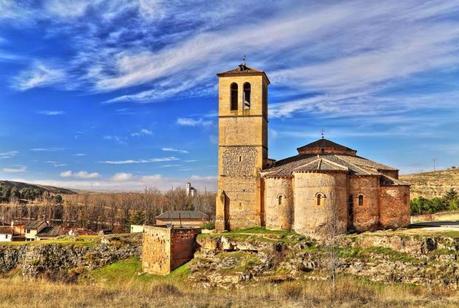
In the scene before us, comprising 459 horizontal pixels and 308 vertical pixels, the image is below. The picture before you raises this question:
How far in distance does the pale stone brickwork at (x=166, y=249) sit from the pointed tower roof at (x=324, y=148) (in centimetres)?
1082

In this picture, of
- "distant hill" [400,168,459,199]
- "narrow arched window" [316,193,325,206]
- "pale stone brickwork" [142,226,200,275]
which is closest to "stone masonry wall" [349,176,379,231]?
"narrow arched window" [316,193,325,206]

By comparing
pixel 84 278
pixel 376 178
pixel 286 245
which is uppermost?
pixel 376 178

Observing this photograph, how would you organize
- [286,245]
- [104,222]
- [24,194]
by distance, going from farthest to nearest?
1. [24,194]
2. [104,222]
3. [286,245]

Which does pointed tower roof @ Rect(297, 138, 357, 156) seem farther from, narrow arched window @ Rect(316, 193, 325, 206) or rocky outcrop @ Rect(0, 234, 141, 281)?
rocky outcrop @ Rect(0, 234, 141, 281)

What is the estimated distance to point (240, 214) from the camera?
34.5 m

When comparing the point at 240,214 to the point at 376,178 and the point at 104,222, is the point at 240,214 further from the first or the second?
the point at 104,222

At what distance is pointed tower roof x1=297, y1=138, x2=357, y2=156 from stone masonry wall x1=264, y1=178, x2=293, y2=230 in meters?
5.67

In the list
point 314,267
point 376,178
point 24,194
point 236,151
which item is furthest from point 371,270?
point 24,194

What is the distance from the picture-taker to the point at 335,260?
26766 millimetres

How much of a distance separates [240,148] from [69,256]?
14912 mm

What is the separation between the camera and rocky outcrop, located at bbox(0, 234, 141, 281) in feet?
114

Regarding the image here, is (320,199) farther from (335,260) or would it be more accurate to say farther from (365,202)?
(335,260)

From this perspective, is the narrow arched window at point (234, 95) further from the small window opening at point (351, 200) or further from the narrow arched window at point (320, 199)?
the small window opening at point (351, 200)

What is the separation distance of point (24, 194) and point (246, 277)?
101 meters
